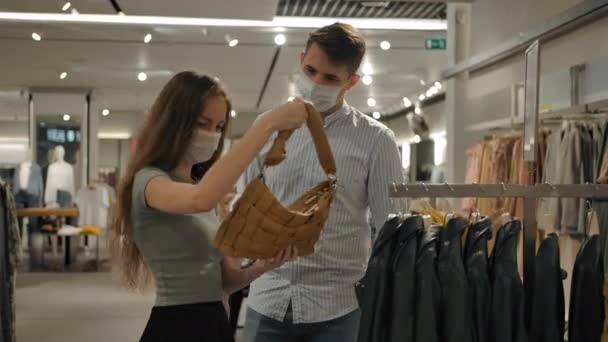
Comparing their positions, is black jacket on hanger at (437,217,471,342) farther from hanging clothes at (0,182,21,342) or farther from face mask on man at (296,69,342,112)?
hanging clothes at (0,182,21,342)

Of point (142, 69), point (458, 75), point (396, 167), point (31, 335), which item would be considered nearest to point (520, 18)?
point (458, 75)

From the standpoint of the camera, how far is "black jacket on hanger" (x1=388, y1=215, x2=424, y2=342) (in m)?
1.61

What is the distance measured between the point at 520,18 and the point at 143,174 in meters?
3.93

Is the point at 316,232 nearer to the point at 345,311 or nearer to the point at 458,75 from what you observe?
the point at 345,311

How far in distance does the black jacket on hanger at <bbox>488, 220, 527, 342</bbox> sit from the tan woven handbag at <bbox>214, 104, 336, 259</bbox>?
410 mm

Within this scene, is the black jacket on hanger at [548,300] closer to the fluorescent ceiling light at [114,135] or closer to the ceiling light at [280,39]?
the ceiling light at [280,39]

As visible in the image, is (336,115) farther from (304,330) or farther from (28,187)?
(28,187)

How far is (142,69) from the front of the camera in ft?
34.9

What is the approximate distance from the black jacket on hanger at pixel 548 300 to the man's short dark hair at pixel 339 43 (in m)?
0.75

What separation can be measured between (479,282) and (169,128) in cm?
81

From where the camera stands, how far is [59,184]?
11820 millimetres

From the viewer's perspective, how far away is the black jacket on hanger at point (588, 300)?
1714 millimetres

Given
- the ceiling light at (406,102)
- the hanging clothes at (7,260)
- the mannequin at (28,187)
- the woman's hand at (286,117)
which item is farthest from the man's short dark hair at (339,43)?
the ceiling light at (406,102)

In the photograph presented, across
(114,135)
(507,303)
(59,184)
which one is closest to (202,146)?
(507,303)
